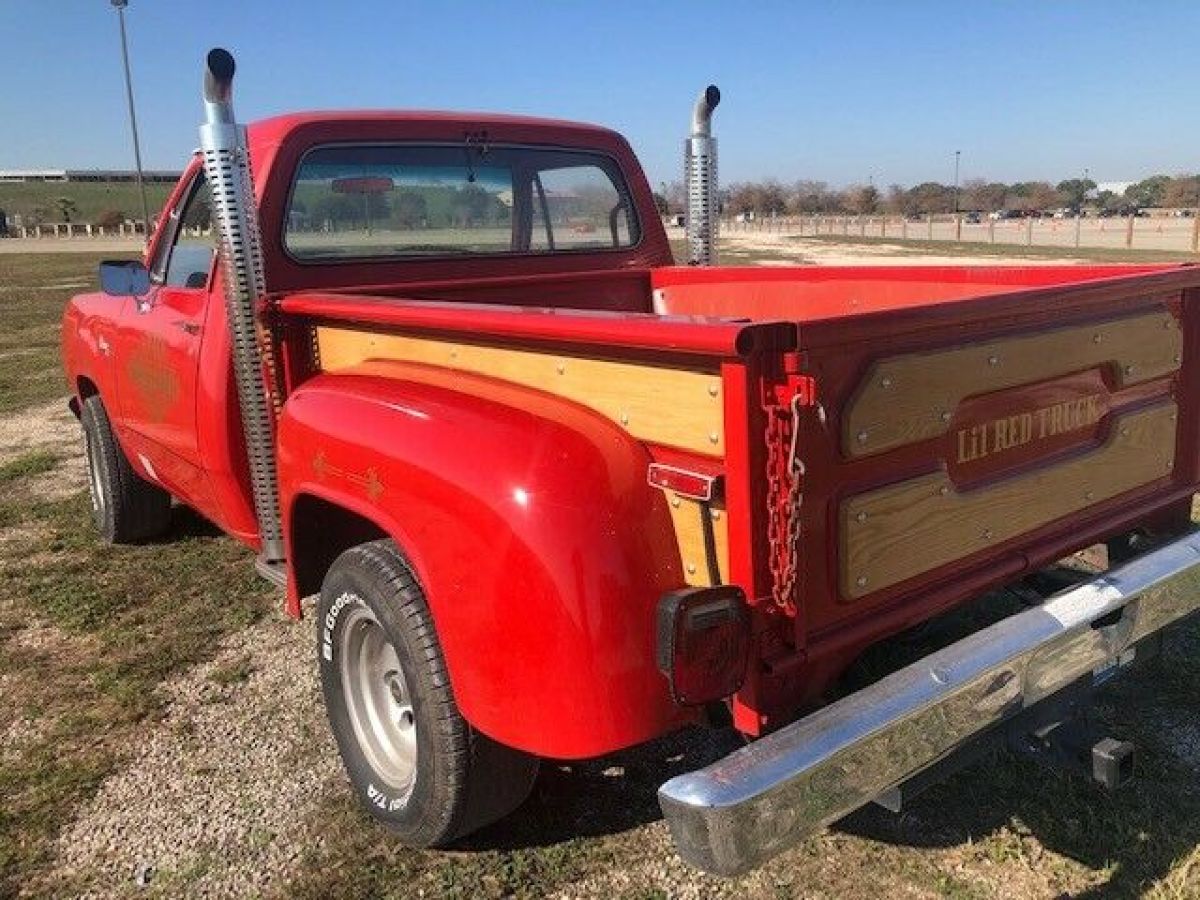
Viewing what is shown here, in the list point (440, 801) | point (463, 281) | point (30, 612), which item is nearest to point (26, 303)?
point (30, 612)

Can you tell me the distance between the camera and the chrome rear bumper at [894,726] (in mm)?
1590

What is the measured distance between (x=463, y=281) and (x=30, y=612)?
2.31 metres

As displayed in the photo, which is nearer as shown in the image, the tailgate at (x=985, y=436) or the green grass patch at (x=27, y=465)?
the tailgate at (x=985, y=436)

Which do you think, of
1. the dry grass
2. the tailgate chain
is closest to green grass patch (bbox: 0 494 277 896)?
the dry grass

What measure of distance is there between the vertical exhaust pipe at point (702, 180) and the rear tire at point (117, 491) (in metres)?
2.68

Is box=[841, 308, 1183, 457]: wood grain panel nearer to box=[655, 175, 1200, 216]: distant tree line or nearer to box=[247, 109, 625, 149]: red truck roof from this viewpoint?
box=[247, 109, 625, 149]: red truck roof

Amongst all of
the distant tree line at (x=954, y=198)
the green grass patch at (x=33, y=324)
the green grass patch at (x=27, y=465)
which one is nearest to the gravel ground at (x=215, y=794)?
the green grass patch at (x=33, y=324)

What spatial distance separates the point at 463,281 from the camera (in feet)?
11.4

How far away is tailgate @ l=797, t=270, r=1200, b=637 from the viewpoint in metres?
1.85

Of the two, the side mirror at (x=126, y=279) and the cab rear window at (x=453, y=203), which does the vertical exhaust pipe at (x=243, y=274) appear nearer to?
the cab rear window at (x=453, y=203)

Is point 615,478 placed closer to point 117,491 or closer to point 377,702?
point 377,702

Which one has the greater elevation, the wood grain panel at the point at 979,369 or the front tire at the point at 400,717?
the wood grain panel at the point at 979,369

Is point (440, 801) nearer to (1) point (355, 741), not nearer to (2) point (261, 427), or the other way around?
(1) point (355, 741)

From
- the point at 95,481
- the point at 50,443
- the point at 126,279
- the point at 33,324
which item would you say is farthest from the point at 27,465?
the point at 33,324
